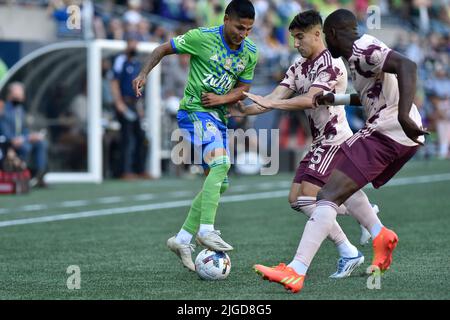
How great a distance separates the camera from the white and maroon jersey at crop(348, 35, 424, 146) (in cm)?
812

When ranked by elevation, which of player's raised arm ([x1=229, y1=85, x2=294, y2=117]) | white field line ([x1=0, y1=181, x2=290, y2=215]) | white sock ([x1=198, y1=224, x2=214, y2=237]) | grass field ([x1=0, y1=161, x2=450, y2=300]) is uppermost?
player's raised arm ([x1=229, y1=85, x2=294, y2=117])

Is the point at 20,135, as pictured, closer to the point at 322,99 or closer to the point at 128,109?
the point at 128,109

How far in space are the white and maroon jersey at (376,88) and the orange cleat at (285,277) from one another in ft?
4.22

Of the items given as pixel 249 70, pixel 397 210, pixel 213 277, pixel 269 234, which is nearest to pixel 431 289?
pixel 213 277

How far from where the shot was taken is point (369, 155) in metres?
8.25

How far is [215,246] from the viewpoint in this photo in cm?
890

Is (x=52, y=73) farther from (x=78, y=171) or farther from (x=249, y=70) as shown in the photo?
(x=249, y=70)

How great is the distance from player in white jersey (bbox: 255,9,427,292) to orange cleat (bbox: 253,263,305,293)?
0.10 ft

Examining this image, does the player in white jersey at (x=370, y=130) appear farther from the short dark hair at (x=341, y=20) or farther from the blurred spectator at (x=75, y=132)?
the blurred spectator at (x=75, y=132)

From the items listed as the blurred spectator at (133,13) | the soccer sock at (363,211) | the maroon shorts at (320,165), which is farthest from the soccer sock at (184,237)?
the blurred spectator at (133,13)

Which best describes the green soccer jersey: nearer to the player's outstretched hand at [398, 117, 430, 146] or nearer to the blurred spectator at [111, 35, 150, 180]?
the player's outstretched hand at [398, 117, 430, 146]

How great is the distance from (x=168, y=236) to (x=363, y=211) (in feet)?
12.6

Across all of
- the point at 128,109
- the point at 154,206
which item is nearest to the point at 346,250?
the point at 154,206

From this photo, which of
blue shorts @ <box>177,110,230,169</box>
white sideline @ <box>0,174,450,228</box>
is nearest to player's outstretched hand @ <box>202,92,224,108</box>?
blue shorts @ <box>177,110,230,169</box>
